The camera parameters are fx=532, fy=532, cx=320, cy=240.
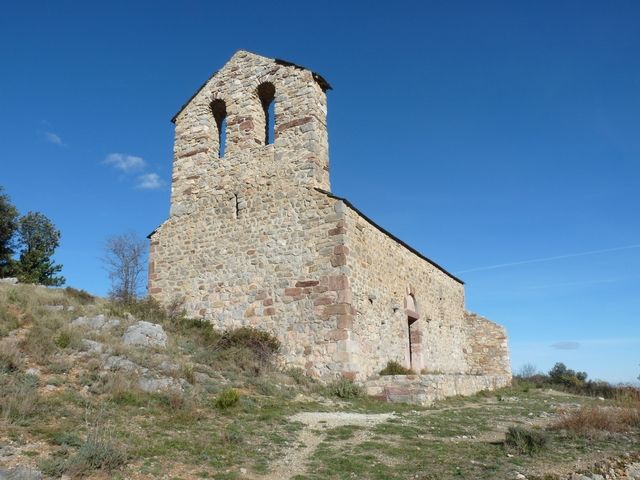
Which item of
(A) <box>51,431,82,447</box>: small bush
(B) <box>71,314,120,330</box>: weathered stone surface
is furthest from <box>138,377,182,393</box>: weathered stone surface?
(B) <box>71,314,120,330</box>: weathered stone surface

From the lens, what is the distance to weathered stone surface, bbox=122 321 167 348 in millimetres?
11148

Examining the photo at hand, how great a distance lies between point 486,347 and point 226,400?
17.4 m

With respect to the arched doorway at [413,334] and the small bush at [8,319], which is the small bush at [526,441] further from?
the arched doorway at [413,334]

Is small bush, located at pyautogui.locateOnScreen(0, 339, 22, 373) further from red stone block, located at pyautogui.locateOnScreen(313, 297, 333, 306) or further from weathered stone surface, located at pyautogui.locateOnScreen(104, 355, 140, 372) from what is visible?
red stone block, located at pyautogui.locateOnScreen(313, 297, 333, 306)

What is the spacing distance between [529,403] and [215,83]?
13.3 metres

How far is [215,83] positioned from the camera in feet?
54.9

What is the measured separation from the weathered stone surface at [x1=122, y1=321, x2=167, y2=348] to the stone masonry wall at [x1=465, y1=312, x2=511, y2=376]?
51.8 ft

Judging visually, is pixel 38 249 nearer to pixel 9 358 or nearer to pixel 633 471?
pixel 9 358

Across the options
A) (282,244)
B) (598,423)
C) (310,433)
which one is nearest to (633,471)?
(598,423)

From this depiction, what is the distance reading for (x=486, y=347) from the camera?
23.7 meters

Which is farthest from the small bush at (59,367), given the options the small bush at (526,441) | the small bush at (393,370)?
the small bush at (393,370)

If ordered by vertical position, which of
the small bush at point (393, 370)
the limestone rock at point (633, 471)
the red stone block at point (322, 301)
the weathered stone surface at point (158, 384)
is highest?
the red stone block at point (322, 301)

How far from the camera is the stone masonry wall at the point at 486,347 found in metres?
23.5

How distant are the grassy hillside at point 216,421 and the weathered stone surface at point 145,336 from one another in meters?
0.16
